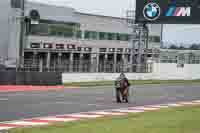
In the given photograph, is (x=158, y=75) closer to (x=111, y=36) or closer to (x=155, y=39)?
(x=111, y=36)

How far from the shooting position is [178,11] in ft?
129

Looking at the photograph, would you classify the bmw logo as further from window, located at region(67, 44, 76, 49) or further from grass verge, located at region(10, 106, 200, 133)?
grass verge, located at region(10, 106, 200, 133)

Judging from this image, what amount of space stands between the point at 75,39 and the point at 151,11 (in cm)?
2917

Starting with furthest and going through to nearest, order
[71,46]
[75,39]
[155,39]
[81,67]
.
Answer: [155,39]
[75,39]
[71,46]
[81,67]

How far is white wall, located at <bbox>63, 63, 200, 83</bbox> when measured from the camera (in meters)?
40.0

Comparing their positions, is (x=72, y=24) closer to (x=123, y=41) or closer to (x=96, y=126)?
(x=123, y=41)

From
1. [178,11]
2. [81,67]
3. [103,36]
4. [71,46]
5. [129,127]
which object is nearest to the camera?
[129,127]

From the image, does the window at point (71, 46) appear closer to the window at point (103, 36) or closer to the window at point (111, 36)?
the window at point (103, 36)

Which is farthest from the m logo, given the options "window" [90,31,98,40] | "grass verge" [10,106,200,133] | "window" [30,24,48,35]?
"window" [90,31,98,40]

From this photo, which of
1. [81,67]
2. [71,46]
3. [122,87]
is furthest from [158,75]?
[122,87]

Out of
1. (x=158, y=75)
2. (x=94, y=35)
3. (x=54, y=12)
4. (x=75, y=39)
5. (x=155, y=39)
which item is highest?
(x=54, y=12)

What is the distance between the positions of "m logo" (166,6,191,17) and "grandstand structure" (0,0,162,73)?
6964 mm

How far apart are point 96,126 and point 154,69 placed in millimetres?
38442

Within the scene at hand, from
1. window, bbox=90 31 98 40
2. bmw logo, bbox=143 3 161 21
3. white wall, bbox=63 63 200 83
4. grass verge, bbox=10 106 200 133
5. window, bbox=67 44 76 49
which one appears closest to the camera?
grass verge, bbox=10 106 200 133
